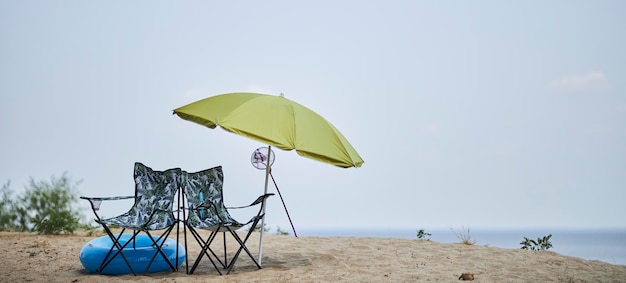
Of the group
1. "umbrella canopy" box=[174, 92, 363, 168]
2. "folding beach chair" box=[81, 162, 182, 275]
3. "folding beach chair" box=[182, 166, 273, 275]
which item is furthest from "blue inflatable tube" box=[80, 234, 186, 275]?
"umbrella canopy" box=[174, 92, 363, 168]

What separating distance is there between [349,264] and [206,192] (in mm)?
1551

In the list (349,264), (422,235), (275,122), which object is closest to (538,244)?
(422,235)

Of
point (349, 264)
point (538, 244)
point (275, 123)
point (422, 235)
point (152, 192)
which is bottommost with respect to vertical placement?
point (349, 264)

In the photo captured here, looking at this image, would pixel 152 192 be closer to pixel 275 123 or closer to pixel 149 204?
pixel 149 204

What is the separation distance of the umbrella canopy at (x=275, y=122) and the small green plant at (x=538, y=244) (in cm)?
301

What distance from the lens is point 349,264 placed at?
18.6 feet

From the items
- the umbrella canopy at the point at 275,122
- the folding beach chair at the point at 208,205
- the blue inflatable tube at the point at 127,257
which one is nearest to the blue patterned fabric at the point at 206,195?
the folding beach chair at the point at 208,205

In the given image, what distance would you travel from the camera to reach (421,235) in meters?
7.70

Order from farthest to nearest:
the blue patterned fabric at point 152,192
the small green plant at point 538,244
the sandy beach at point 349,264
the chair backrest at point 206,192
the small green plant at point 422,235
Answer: the small green plant at point 422,235
the small green plant at point 538,244
the chair backrest at point 206,192
the blue patterned fabric at point 152,192
the sandy beach at point 349,264

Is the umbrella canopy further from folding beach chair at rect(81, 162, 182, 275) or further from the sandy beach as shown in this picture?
the sandy beach

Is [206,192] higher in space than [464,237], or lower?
higher

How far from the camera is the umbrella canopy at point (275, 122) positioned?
4.86 metres

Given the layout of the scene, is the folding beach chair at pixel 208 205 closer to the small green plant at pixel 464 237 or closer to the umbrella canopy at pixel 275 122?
Answer: the umbrella canopy at pixel 275 122

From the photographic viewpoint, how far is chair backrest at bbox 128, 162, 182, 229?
5.29m
